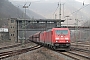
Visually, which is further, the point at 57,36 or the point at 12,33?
the point at 12,33

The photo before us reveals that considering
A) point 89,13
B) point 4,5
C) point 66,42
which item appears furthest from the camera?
point 89,13

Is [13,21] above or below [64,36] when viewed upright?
above

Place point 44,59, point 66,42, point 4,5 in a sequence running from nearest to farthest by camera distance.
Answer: point 44,59, point 66,42, point 4,5

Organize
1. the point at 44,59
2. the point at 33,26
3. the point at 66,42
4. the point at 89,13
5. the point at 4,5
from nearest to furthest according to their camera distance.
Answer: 1. the point at 44,59
2. the point at 66,42
3. the point at 33,26
4. the point at 4,5
5. the point at 89,13

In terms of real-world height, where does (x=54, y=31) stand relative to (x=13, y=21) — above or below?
below

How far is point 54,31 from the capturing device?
29000 millimetres

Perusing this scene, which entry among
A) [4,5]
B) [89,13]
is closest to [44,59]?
[4,5]

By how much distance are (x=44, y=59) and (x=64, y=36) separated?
11040 mm

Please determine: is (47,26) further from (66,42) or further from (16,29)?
(66,42)

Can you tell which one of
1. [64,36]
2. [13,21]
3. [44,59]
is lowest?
[44,59]

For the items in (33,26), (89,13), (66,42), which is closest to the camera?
(66,42)

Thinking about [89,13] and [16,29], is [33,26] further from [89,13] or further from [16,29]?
[89,13]

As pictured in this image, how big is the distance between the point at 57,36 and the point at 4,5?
12926cm

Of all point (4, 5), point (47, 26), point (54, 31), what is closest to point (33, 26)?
point (47, 26)
